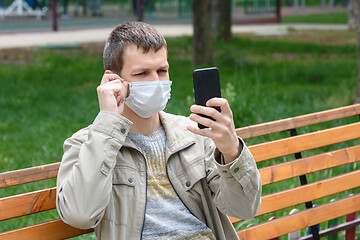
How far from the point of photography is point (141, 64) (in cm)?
238

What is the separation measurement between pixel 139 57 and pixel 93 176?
517 millimetres

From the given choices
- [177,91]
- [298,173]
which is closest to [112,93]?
[298,173]

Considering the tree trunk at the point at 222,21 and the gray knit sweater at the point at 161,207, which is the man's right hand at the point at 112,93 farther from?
the tree trunk at the point at 222,21

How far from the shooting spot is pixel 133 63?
238 cm

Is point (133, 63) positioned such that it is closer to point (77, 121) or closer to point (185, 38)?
point (77, 121)

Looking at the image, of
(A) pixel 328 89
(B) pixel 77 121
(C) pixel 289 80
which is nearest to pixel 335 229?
(B) pixel 77 121

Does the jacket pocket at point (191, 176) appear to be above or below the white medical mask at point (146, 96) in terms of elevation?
below

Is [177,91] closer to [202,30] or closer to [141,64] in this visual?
[202,30]

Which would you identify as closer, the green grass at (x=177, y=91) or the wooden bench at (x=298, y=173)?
the wooden bench at (x=298, y=173)

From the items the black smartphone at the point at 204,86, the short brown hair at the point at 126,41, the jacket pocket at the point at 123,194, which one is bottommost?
the jacket pocket at the point at 123,194

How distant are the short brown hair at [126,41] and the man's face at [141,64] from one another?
2 centimetres

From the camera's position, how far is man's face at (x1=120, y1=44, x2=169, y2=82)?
2375 millimetres

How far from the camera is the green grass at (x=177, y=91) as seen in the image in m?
Answer: 5.75

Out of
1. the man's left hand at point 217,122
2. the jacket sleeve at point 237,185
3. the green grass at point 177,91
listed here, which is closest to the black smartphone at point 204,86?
the man's left hand at point 217,122
